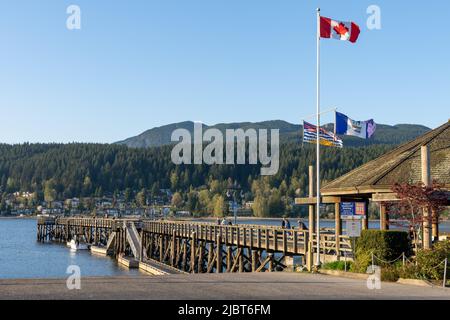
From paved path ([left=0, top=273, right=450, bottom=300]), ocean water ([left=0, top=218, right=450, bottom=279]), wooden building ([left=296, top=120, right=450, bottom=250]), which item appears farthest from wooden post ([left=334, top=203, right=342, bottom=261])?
ocean water ([left=0, top=218, right=450, bottom=279])

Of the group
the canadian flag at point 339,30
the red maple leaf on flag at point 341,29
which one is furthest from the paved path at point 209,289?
the red maple leaf on flag at point 341,29

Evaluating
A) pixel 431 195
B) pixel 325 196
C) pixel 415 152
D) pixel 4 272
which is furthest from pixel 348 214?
pixel 4 272

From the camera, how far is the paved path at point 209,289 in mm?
17188

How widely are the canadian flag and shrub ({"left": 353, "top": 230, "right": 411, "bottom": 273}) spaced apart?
8900 mm

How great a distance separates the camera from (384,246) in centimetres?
2408

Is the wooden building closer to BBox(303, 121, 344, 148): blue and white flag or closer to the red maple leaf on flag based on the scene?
BBox(303, 121, 344, 148): blue and white flag

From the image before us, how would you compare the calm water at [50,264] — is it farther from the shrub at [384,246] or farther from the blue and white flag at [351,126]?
the shrub at [384,246]

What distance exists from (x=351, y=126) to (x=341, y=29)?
14.3ft

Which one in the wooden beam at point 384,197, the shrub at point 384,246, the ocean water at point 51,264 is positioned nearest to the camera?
the shrub at point 384,246

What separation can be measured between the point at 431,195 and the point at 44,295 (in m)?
14.1

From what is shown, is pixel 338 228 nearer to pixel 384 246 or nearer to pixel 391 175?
pixel 391 175

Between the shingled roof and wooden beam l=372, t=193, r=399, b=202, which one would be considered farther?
the shingled roof

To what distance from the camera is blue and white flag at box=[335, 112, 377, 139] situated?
28.8 meters
